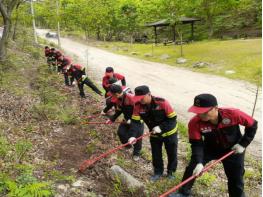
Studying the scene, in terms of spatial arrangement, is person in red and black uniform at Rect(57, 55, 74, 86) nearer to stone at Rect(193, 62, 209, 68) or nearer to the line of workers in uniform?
the line of workers in uniform

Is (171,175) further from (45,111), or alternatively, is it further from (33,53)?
(33,53)

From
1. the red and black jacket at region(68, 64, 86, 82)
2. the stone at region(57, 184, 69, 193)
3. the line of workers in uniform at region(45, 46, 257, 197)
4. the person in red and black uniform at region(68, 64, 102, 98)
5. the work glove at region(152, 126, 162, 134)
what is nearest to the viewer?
the line of workers in uniform at region(45, 46, 257, 197)

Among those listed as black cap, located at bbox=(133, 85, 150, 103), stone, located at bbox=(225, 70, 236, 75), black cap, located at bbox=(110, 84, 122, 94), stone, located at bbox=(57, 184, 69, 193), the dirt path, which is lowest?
the dirt path

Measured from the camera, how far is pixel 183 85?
18188mm

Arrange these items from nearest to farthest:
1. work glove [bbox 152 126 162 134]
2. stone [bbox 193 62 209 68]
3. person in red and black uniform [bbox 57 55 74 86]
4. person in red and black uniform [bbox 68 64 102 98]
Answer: work glove [bbox 152 126 162 134] < person in red and black uniform [bbox 68 64 102 98] < person in red and black uniform [bbox 57 55 74 86] < stone [bbox 193 62 209 68]

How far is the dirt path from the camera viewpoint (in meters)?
13.5

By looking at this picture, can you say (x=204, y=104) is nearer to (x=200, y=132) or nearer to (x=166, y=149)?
(x=200, y=132)

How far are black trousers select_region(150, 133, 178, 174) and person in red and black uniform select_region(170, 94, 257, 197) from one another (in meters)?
0.93

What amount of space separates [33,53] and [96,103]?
13514mm

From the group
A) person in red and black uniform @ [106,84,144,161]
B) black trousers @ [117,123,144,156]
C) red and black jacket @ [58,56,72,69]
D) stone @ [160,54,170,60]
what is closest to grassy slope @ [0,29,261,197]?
black trousers @ [117,123,144,156]

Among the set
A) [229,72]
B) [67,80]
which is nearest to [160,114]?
Result: [67,80]

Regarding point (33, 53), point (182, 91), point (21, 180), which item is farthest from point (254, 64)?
point (21, 180)

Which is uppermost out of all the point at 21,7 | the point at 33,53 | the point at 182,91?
the point at 21,7

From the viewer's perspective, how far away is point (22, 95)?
Result: 12367 mm
